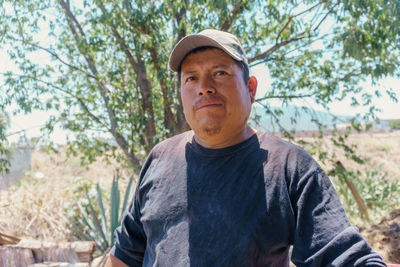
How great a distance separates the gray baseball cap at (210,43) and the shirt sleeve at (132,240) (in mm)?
601

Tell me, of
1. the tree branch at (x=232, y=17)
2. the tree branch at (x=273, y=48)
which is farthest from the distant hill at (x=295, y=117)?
the tree branch at (x=232, y=17)

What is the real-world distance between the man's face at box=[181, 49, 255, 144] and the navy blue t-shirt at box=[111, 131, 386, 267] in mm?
95

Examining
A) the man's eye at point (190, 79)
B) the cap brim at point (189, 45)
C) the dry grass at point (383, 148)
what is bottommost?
the dry grass at point (383, 148)

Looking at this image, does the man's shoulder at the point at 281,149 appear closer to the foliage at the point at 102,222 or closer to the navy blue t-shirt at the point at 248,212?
the navy blue t-shirt at the point at 248,212

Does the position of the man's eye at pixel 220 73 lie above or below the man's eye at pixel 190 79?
below

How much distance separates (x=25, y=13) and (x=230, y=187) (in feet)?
18.2

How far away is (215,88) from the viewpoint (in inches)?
56.2

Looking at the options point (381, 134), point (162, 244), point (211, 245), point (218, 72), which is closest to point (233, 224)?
point (211, 245)

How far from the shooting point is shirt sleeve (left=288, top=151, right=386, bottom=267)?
42.4 inches

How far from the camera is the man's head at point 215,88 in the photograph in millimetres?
1418

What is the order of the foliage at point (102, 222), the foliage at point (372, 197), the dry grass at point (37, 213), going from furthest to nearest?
the foliage at point (372, 197)
the dry grass at point (37, 213)
the foliage at point (102, 222)

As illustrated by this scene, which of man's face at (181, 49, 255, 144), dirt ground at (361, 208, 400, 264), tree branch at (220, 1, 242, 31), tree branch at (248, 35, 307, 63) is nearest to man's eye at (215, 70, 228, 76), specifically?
man's face at (181, 49, 255, 144)

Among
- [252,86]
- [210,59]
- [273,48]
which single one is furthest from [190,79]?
[273,48]

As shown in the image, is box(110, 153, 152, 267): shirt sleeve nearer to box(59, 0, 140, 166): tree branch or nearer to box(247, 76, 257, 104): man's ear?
box(247, 76, 257, 104): man's ear
